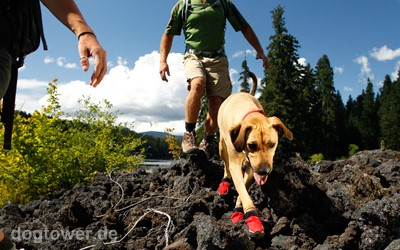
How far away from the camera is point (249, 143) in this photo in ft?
12.5

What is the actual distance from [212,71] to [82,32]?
4.36 m

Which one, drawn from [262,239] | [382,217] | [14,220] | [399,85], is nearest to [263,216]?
[262,239]

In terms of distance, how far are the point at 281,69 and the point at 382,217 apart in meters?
33.0

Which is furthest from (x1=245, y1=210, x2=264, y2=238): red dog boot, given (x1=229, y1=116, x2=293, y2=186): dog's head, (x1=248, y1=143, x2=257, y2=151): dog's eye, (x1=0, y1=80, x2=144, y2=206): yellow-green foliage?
(x1=0, y1=80, x2=144, y2=206): yellow-green foliage

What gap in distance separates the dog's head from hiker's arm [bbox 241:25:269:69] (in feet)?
9.56

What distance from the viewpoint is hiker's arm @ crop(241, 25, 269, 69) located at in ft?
22.0

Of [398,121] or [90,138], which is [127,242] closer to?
[90,138]

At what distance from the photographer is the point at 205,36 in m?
6.19

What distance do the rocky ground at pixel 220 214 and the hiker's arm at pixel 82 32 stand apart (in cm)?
256

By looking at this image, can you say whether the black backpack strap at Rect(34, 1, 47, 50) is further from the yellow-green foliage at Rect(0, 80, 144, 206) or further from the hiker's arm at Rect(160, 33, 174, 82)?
the yellow-green foliage at Rect(0, 80, 144, 206)

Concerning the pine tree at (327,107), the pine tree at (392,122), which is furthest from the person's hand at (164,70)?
the pine tree at (392,122)

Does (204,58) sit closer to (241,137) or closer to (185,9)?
(185,9)

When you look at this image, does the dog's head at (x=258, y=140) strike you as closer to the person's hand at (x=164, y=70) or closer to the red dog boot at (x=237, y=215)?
the red dog boot at (x=237, y=215)

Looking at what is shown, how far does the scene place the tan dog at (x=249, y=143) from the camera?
3.76m
